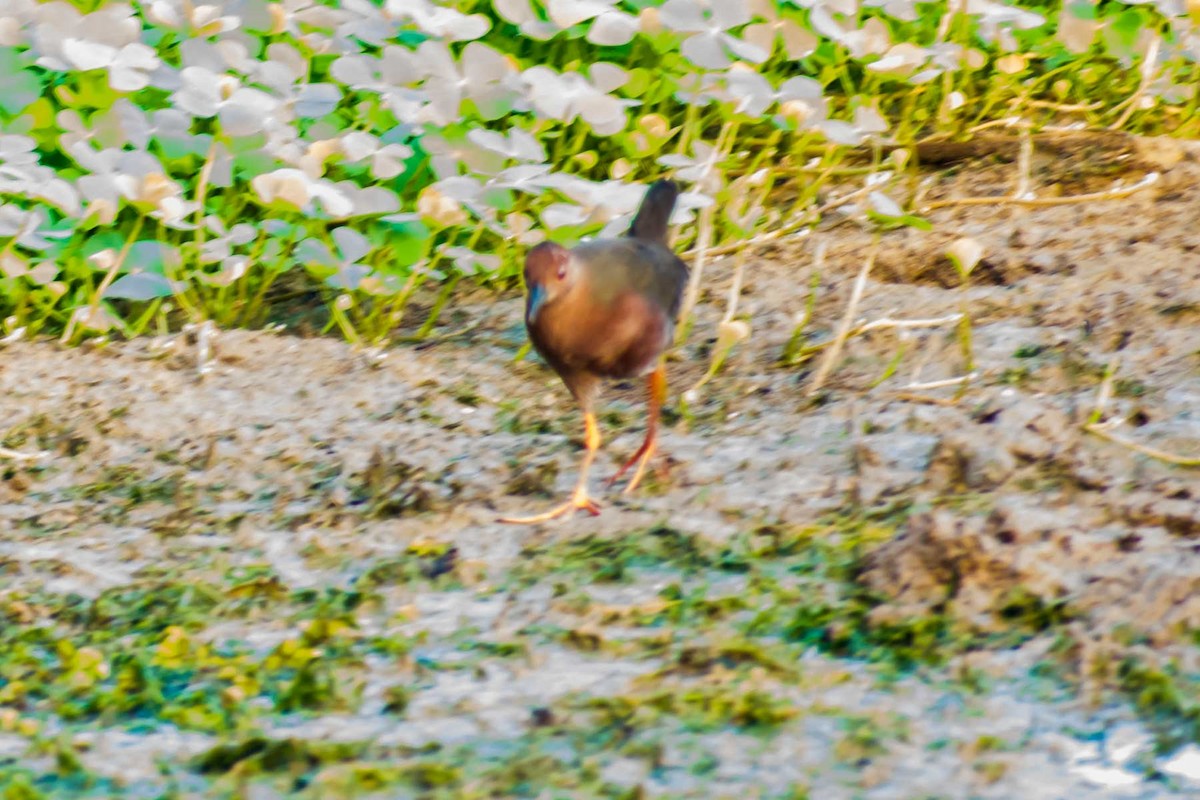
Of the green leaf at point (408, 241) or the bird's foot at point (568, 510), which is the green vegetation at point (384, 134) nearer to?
the green leaf at point (408, 241)

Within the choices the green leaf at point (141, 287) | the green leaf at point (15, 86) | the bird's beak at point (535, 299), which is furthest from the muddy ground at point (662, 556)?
the green leaf at point (15, 86)

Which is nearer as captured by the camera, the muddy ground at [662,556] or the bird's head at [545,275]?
the muddy ground at [662,556]

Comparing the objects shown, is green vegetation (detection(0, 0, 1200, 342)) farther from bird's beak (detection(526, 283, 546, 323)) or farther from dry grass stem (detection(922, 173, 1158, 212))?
bird's beak (detection(526, 283, 546, 323))

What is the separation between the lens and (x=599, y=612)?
2449 mm

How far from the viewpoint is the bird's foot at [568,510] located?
286 centimetres

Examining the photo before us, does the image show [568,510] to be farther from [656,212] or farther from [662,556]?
[656,212]

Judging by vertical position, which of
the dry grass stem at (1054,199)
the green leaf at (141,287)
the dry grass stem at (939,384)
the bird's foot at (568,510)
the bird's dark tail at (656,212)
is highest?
the bird's dark tail at (656,212)

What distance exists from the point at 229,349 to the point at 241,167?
17.6 inches

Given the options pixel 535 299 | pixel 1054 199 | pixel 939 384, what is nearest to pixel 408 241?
pixel 535 299

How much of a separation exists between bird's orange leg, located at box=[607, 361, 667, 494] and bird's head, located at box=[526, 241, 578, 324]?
0.35 meters

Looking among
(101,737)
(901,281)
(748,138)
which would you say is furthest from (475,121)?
(101,737)

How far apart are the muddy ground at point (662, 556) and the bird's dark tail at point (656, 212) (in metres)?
0.38

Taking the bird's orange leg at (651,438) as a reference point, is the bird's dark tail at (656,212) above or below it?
above

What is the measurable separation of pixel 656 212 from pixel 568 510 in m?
0.83
